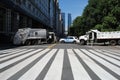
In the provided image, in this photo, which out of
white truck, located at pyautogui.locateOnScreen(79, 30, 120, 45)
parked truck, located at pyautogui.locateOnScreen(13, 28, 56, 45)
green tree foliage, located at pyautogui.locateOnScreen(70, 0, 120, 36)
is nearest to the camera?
white truck, located at pyautogui.locateOnScreen(79, 30, 120, 45)

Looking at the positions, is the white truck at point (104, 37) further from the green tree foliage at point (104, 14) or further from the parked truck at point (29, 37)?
the green tree foliage at point (104, 14)

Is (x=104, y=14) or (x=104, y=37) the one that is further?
(x=104, y=14)

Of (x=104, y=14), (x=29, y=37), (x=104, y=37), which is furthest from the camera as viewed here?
(x=104, y=14)

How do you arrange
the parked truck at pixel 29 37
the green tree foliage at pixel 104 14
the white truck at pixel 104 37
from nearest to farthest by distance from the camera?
1. the white truck at pixel 104 37
2. the parked truck at pixel 29 37
3. the green tree foliage at pixel 104 14

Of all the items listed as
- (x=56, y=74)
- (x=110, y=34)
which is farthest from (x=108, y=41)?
(x=56, y=74)

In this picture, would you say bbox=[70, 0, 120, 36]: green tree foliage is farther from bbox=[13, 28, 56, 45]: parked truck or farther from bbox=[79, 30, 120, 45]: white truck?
bbox=[13, 28, 56, 45]: parked truck

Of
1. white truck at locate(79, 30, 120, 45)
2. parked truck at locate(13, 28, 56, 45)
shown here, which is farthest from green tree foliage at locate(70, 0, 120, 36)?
parked truck at locate(13, 28, 56, 45)

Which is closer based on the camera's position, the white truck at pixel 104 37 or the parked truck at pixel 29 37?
the white truck at pixel 104 37

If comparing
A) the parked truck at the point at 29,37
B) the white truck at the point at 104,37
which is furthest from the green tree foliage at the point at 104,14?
the parked truck at the point at 29,37

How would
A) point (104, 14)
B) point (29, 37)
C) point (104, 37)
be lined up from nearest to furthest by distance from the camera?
point (104, 37) < point (29, 37) < point (104, 14)

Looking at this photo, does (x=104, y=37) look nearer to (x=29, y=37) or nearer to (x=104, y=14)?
(x=29, y=37)

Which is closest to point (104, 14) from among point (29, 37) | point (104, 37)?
point (104, 37)

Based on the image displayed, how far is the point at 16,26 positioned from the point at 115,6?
66.3 feet

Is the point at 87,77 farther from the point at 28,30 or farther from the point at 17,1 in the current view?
the point at 17,1
